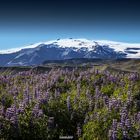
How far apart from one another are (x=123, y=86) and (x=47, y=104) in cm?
1005

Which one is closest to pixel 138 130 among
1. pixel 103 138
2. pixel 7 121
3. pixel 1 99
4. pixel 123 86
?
pixel 103 138

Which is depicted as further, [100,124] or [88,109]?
[88,109]

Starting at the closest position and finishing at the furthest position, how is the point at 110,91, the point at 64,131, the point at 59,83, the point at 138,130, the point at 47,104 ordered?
the point at 138,130 → the point at 64,131 → the point at 47,104 → the point at 110,91 → the point at 59,83

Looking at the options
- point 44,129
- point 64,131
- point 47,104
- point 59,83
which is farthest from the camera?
point 59,83

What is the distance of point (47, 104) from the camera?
26.8 metres

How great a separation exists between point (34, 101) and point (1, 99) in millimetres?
3510

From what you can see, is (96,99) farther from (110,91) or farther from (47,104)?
(110,91)

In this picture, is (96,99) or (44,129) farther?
(96,99)

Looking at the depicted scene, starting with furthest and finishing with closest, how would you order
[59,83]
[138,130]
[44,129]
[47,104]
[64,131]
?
[59,83], [47,104], [64,131], [44,129], [138,130]

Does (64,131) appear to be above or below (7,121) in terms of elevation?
below

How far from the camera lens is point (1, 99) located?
2891 cm

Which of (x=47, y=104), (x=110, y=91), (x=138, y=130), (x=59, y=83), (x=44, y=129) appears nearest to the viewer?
(x=138, y=130)

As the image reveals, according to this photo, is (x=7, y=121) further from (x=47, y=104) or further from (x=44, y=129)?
(x=47, y=104)

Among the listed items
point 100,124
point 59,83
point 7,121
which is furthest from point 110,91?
point 7,121
